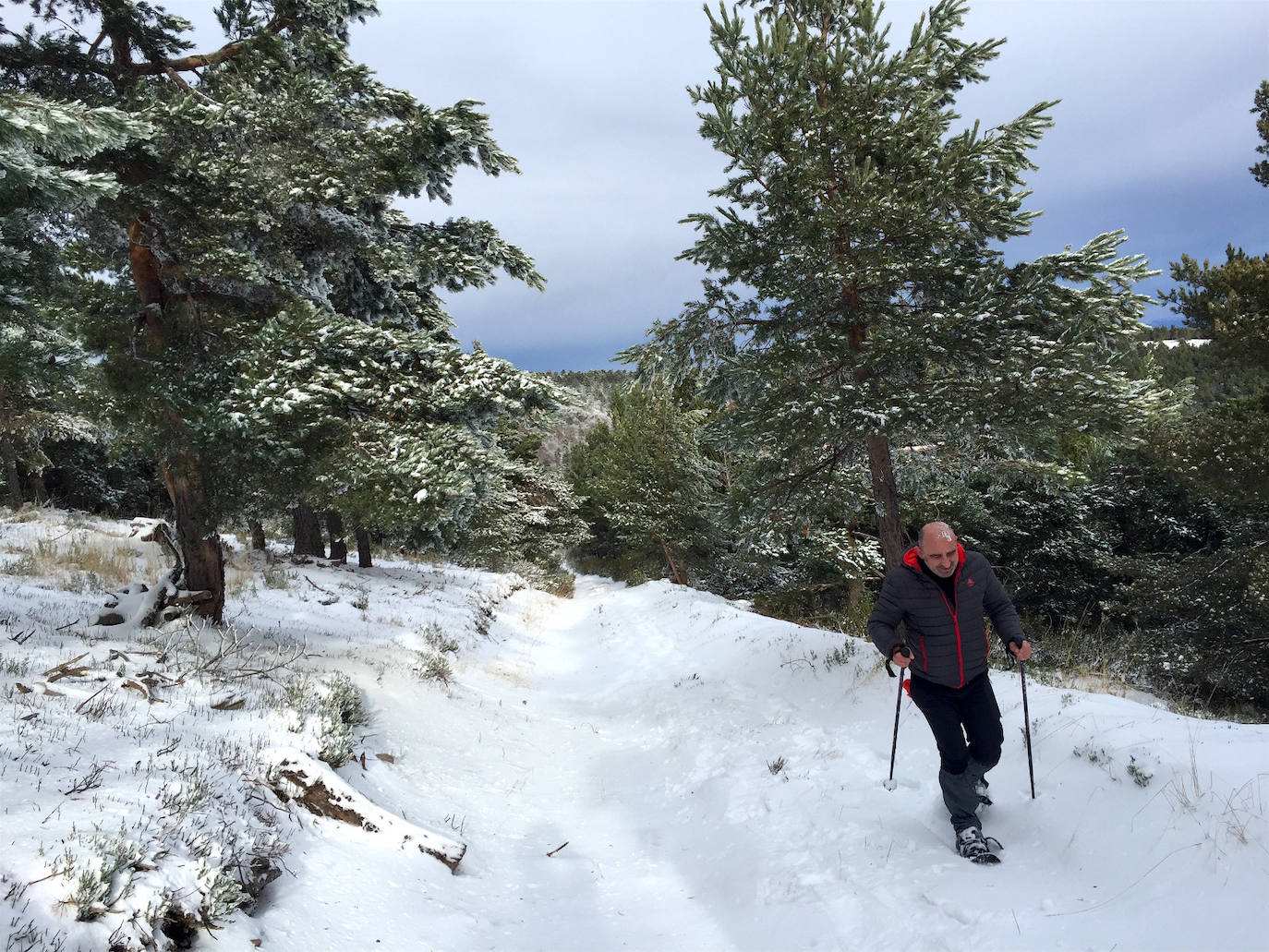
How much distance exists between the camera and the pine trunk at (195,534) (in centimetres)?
788

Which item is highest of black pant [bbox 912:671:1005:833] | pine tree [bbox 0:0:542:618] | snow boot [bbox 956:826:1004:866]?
pine tree [bbox 0:0:542:618]

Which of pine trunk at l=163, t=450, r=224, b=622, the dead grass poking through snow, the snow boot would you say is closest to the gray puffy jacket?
the snow boot

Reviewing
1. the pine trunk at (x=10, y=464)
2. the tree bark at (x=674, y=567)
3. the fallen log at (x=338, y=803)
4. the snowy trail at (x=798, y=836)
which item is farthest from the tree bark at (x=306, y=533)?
the fallen log at (x=338, y=803)

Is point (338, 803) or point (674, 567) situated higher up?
point (338, 803)

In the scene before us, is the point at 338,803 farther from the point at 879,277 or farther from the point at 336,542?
the point at 336,542

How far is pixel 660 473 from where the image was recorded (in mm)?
25375

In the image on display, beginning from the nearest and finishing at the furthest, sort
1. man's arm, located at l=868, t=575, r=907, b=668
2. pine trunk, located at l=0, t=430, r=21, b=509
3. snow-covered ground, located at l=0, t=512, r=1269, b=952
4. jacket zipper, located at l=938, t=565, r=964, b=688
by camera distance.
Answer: snow-covered ground, located at l=0, t=512, r=1269, b=952, jacket zipper, located at l=938, t=565, r=964, b=688, man's arm, located at l=868, t=575, r=907, b=668, pine trunk, located at l=0, t=430, r=21, b=509

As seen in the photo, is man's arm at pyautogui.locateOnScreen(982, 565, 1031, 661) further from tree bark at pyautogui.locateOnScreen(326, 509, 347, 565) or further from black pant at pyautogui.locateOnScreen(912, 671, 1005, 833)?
tree bark at pyautogui.locateOnScreen(326, 509, 347, 565)

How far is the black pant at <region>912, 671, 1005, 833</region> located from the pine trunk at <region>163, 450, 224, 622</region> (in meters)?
8.29

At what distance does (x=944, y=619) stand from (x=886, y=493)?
14.9ft

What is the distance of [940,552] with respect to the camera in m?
4.73

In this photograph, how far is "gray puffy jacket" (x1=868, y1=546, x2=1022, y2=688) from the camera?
471 cm

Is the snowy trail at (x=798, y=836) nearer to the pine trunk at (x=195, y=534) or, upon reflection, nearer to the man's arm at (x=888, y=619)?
the man's arm at (x=888, y=619)

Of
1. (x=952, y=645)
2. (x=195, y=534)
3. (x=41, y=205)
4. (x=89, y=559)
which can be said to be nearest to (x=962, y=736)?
(x=952, y=645)
